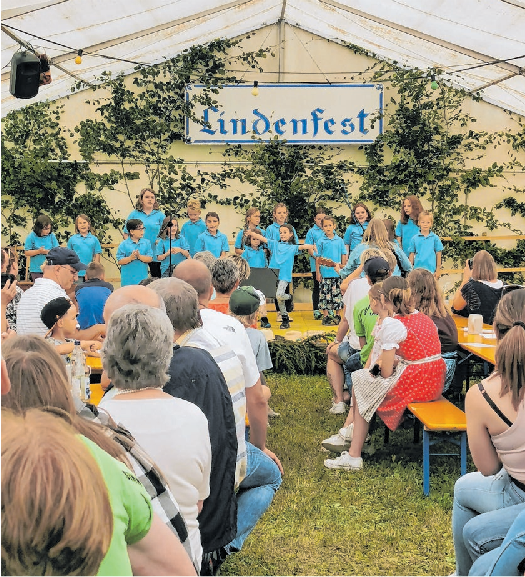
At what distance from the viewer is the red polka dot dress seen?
14.2 ft

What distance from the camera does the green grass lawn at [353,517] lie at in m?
3.35

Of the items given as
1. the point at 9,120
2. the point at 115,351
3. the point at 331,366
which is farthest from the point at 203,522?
the point at 9,120

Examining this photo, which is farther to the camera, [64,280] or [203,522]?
[64,280]

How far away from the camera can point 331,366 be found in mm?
5621

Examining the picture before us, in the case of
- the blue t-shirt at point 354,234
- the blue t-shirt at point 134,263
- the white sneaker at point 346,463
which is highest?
the blue t-shirt at point 354,234

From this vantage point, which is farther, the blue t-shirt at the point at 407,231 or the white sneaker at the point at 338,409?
the blue t-shirt at the point at 407,231

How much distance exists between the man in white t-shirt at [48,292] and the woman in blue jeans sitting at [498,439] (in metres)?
2.19

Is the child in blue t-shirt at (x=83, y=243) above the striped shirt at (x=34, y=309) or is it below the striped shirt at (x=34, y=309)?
above

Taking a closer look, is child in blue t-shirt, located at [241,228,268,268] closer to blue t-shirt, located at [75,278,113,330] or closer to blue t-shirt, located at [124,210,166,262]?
blue t-shirt, located at [124,210,166,262]

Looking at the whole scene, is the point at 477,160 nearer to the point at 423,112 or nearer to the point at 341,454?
the point at 423,112

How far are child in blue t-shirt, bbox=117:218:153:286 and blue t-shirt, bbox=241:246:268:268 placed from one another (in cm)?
111

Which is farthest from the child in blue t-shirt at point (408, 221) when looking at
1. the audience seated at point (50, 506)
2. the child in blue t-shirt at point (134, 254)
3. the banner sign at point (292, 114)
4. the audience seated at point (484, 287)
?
the audience seated at point (50, 506)

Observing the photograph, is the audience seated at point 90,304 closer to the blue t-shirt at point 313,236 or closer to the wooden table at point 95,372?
the wooden table at point 95,372

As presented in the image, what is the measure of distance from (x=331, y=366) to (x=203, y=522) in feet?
10.7
